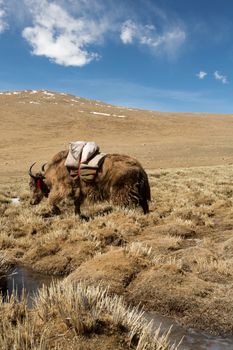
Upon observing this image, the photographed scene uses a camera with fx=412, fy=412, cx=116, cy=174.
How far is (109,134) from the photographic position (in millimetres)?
59031

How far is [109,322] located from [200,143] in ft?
161

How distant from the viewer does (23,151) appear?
147 ft

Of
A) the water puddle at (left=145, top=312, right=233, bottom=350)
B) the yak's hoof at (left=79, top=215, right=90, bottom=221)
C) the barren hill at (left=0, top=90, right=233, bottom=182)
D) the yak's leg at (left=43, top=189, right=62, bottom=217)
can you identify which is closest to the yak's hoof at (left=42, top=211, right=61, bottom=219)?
the yak's leg at (left=43, top=189, right=62, bottom=217)

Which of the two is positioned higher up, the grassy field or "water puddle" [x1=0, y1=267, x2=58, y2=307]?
the grassy field

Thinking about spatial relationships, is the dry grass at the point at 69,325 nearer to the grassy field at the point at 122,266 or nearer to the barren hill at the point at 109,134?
the grassy field at the point at 122,266

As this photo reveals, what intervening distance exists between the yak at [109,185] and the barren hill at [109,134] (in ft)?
60.8

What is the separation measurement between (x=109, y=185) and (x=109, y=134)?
49087 mm

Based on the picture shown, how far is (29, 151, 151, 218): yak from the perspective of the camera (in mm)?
10266

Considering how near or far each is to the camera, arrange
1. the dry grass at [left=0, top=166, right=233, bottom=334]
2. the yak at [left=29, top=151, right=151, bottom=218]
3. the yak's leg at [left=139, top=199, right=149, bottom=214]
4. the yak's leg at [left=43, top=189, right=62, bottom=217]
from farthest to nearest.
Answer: the yak's leg at [left=43, top=189, right=62, bottom=217]
the yak's leg at [left=139, top=199, right=149, bottom=214]
the yak at [left=29, top=151, right=151, bottom=218]
the dry grass at [left=0, top=166, right=233, bottom=334]

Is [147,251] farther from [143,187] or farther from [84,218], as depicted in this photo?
[84,218]

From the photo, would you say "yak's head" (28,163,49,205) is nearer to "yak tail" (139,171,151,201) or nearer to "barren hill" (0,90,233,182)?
"yak tail" (139,171,151,201)

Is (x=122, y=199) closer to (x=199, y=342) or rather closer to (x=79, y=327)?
(x=199, y=342)

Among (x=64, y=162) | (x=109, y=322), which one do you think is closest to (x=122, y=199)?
(x=64, y=162)

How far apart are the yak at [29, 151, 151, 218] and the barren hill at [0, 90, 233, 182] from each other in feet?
60.8
